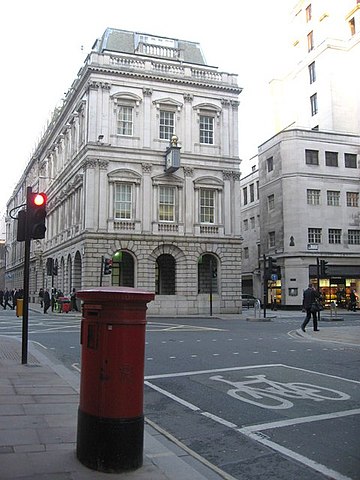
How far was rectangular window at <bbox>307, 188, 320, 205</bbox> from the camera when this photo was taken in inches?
1785

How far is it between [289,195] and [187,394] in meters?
39.7

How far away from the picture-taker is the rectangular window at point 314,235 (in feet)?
147

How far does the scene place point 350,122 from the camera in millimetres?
52031

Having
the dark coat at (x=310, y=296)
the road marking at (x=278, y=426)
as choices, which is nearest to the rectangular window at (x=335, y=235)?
the dark coat at (x=310, y=296)

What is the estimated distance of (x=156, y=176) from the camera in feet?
123

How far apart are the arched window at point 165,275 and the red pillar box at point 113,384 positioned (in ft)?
114

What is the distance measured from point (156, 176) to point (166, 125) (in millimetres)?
4272

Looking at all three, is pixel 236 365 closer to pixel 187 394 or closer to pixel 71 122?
pixel 187 394

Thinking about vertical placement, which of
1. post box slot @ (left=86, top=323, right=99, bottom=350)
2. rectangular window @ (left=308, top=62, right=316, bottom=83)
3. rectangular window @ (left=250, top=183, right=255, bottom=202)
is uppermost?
rectangular window @ (left=308, top=62, right=316, bottom=83)

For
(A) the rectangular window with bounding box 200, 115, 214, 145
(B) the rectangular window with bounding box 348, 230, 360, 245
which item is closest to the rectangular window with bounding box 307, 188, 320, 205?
(B) the rectangular window with bounding box 348, 230, 360, 245

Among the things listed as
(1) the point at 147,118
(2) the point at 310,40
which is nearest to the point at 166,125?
(1) the point at 147,118

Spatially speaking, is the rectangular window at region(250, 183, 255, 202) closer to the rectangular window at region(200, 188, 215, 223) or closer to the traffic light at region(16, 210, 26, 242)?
the rectangular window at region(200, 188, 215, 223)

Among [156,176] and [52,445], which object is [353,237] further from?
[52,445]

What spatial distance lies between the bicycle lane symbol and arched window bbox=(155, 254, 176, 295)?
100 ft
